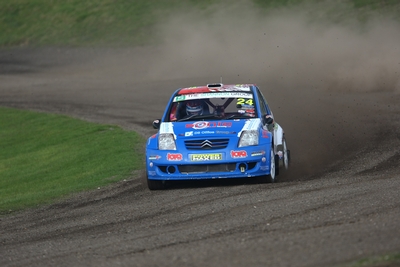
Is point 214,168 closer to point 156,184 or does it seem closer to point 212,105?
point 156,184

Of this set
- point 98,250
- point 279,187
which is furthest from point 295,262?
point 279,187

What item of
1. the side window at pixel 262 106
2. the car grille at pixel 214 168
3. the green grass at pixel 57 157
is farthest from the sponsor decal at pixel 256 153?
the green grass at pixel 57 157

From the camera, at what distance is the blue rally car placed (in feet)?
36.0

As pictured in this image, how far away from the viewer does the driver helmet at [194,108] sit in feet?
39.8

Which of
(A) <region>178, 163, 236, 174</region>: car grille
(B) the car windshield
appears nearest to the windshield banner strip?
(B) the car windshield

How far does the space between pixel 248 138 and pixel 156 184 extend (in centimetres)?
147

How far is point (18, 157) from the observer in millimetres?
18828

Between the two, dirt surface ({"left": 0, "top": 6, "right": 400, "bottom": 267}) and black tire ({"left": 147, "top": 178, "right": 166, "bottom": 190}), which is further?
black tire ({"left": 147, "top": 178, "right": 166, "bottom": 190})

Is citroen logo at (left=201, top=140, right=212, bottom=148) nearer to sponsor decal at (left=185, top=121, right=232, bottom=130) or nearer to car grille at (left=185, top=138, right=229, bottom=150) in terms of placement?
car grille at (left=185, top=138, right=229, bottom=150)

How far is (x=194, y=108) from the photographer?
39.9 feet

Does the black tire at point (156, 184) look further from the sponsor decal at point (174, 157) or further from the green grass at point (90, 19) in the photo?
the green grass at point (90, 19)

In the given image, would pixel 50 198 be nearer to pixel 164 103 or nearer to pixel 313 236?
pixel 313 236

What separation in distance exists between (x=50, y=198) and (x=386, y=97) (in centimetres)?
1067

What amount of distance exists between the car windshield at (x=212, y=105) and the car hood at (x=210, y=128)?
1.24 feet
